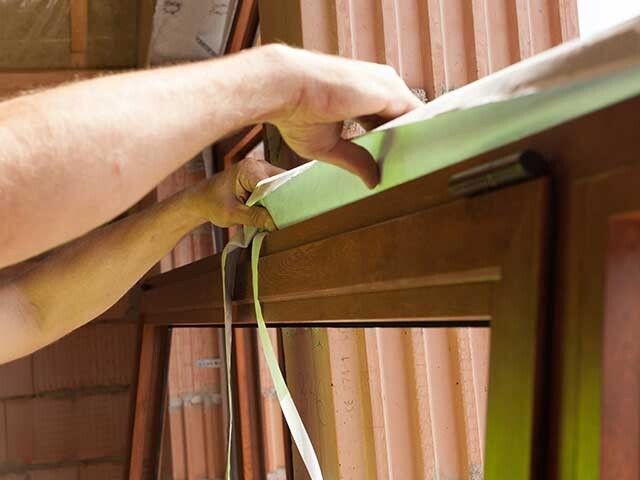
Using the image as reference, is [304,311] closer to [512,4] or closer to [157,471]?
[157,471]

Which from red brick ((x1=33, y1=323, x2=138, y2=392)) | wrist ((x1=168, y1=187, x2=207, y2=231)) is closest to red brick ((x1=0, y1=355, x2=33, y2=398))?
red brick ((x1=33, y1=323, x2=138, y2=392))

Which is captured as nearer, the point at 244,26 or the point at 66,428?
the point at 244,26

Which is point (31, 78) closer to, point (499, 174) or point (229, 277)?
point (229, 277)

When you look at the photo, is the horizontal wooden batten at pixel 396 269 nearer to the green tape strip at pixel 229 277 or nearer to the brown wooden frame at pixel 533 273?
the brown wooden frame at pixel 533 273

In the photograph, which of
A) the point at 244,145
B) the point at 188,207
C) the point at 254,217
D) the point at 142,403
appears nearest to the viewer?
the point at 254,217

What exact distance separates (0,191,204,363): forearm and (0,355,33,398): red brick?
2038 mm

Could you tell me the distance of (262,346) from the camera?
1055mm

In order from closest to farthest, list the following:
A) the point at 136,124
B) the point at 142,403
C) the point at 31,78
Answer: the point at 136,124 < the point at 142,403 < the point at 31,78

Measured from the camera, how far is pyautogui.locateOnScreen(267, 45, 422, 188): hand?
0.71 metres

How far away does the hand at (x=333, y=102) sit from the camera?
2.34ft

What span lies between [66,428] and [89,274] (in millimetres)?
2277

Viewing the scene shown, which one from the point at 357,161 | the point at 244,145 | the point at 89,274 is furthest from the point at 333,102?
the point at 244,145

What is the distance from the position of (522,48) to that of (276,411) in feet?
5.51

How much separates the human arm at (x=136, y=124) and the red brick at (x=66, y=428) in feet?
8.75
